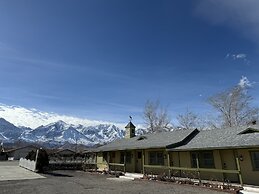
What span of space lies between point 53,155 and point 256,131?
4633 centimetres

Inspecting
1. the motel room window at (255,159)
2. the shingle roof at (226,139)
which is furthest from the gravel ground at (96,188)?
the motel room window at (255,159)

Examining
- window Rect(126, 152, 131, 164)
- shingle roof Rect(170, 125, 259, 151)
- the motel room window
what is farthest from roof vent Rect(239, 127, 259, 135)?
window Rect(126, 152, 131, 164)

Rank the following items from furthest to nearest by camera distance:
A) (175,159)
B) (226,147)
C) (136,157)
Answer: (136,157), (175,159), (226,147)

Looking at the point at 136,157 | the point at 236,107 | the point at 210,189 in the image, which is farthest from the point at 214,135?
the point at 236,107

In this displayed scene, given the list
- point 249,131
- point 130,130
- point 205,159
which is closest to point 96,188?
point 205,159

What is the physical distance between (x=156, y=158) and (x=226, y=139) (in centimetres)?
790

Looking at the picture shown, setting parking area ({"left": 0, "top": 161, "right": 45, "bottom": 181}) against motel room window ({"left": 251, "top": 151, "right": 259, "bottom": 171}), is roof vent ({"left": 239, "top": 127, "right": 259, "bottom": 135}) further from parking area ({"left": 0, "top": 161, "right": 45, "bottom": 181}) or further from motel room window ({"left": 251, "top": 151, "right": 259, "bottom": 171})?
parking area ({"left": 0, "top": 161, "right": 45, "bottom": 181})

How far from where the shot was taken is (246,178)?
683 inches

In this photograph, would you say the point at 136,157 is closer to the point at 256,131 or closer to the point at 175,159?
the point at 175,159

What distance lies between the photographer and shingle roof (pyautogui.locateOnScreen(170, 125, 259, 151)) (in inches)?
657

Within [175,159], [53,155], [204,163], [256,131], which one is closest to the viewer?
[256,131]

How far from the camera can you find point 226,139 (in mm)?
18891

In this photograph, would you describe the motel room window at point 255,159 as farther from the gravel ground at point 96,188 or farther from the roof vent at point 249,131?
the gravel ground at point 96,188

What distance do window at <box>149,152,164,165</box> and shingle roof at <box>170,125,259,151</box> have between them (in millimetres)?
3590
